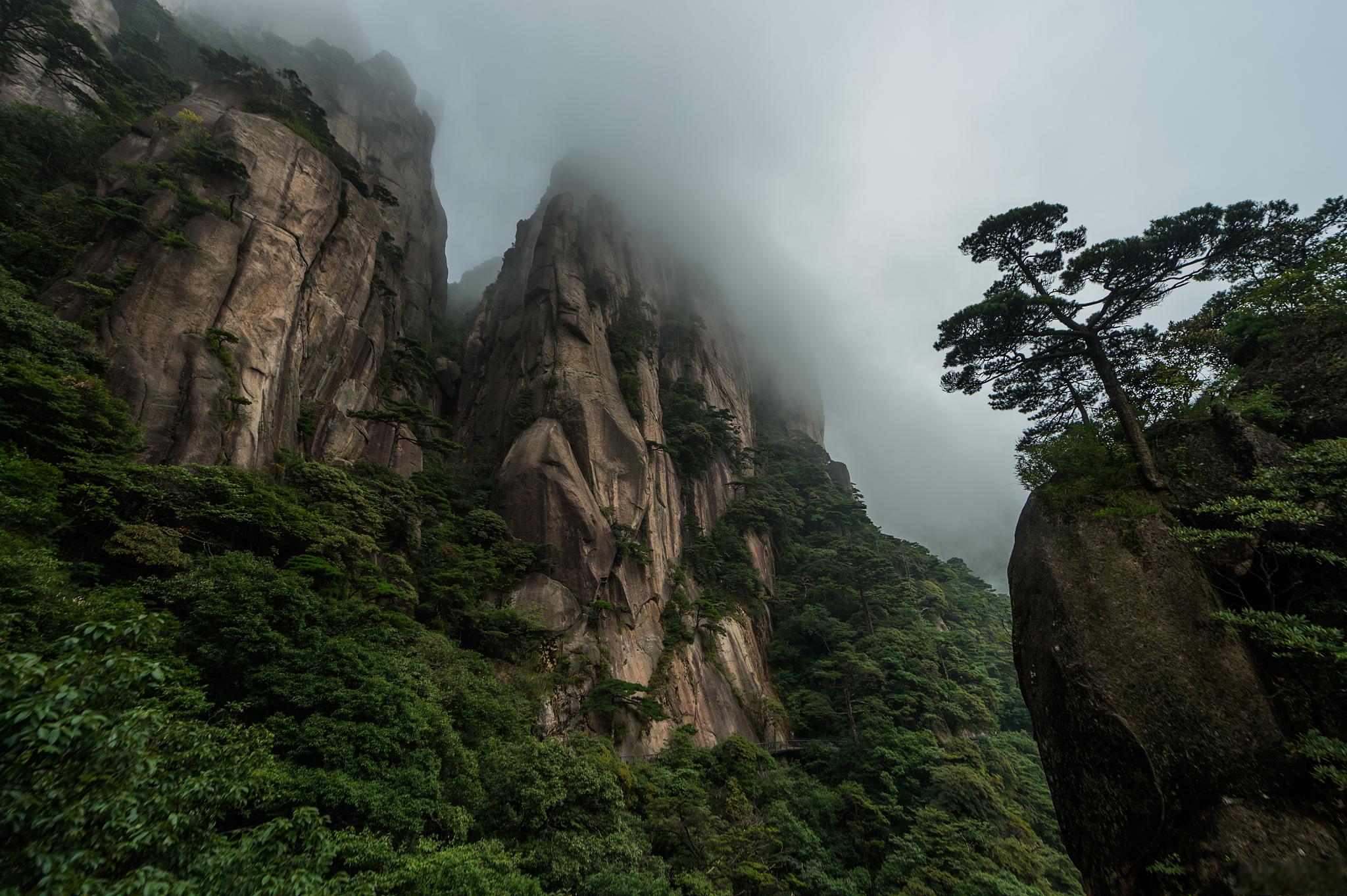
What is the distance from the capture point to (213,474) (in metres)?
10.9

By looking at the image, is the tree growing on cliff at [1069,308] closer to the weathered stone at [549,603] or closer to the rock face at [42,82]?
the weathered stone at [549,603]

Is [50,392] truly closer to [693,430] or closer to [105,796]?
[105,796]

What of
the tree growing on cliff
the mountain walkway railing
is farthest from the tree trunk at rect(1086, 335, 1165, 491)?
the mountain walkway railing

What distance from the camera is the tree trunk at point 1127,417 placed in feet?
28.7

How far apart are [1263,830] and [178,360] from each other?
22.6 m

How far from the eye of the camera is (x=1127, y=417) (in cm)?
931

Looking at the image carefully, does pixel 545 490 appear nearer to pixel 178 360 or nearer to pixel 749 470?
pixel 178 360

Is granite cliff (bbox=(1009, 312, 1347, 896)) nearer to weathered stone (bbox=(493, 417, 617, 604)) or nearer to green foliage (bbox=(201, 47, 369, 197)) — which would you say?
weathered stone (bbox=(493, 417, 617, 604))

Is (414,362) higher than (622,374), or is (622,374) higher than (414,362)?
(622,374)

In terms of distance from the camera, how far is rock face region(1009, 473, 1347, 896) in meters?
5.87

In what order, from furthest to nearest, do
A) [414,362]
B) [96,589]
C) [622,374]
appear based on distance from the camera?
[622,374] < [414,362] < [96,589]

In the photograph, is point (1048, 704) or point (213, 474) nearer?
point (1048, 704)

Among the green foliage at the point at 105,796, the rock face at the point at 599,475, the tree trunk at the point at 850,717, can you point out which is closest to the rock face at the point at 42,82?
the rock face at the point at 599,475

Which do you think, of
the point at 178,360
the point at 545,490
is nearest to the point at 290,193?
the point at 178,360
